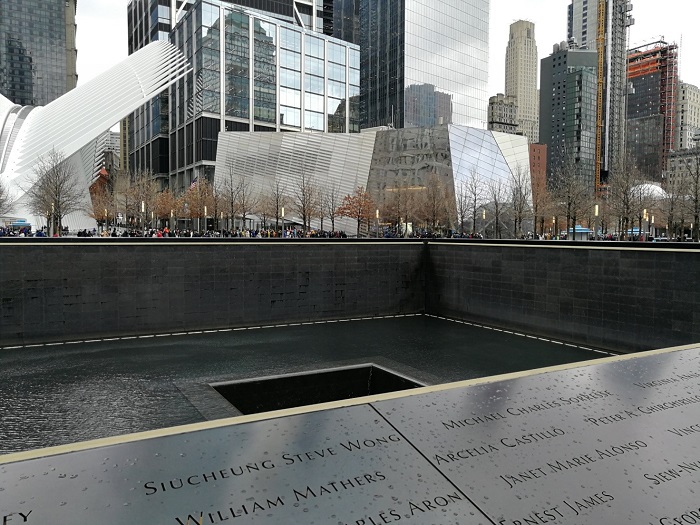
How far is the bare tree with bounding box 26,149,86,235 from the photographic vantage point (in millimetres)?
43969

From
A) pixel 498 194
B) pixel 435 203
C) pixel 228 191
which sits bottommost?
pixel 435 203

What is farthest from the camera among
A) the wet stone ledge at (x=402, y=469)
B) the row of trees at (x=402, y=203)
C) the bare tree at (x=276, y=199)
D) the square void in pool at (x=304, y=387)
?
the bare tree at (x=276, y=199)

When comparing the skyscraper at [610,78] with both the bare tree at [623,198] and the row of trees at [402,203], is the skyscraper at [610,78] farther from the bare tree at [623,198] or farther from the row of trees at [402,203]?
the bare tree at [623,198]

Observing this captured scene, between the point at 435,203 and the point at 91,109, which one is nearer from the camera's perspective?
the point at 91,109

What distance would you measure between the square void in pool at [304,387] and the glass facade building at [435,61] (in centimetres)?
10590

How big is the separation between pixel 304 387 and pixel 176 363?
355 cm

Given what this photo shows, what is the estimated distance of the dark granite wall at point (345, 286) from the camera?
14.1 m

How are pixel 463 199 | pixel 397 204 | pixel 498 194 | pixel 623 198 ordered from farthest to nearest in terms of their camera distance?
pixel 397 204 < pixel 498 194 < pixel 463 199 < pixel 623 198

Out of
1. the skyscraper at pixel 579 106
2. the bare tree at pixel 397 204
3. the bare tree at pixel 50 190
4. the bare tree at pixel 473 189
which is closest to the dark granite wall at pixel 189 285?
the bare tree at pixel 50 190

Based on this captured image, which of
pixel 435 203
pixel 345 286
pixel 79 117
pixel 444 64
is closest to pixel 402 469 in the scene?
pixel 345 286

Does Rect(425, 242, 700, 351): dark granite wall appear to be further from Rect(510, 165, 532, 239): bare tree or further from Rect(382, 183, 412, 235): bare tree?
Rect(382, 183, 412, 235): bare tree

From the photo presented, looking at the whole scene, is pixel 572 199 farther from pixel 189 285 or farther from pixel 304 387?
pixel 304 387

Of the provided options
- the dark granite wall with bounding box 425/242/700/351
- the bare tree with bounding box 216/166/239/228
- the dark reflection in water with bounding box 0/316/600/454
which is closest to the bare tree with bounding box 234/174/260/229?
the bare tree with bounding box 216/166/239/228

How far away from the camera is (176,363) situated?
12.9 meters
